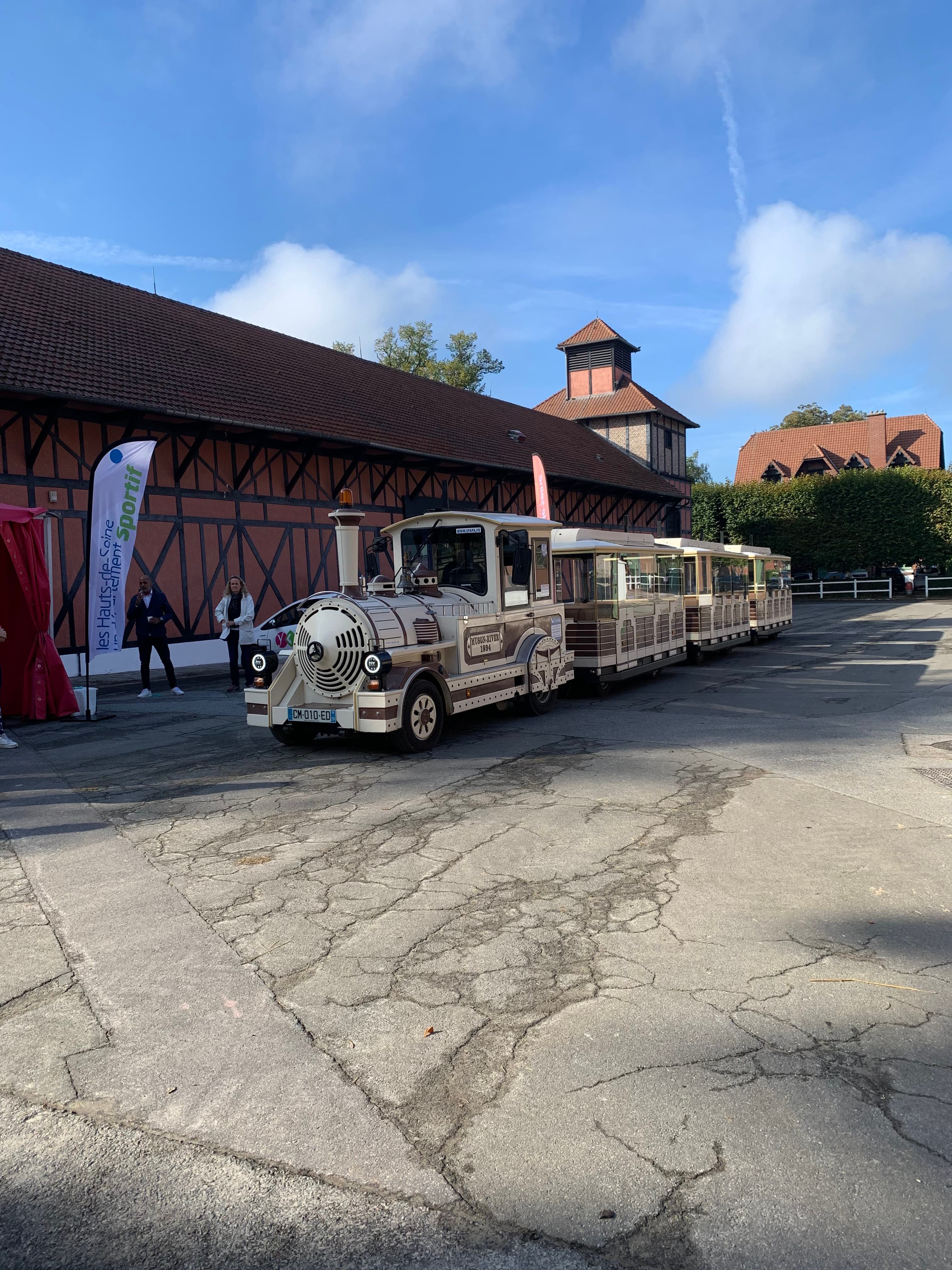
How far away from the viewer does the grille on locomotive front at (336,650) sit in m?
8.22

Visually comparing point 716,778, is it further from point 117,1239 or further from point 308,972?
point 117,1239

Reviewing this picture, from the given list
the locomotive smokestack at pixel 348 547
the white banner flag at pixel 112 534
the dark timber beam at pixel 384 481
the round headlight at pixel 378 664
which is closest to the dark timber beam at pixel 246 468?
the dark timber beam at pixel 384 481

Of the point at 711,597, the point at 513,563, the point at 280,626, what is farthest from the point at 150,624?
the point at 711,597

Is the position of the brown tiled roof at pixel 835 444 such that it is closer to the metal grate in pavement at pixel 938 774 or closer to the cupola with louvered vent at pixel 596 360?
the cupola with louvered vent at pixel 596 360

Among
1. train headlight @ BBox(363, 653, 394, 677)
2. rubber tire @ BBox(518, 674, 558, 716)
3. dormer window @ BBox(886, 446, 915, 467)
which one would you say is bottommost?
rubber tire @ BBox(518, 674, 558, 716)

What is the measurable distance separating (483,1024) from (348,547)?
577 centimetres

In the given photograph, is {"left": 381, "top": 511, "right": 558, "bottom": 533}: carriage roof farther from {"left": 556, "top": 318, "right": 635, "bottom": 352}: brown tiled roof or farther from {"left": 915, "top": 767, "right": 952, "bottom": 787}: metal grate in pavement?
{"left": 556, "top": 318, "right": 635, "bottom": 352}: brown tiled roof

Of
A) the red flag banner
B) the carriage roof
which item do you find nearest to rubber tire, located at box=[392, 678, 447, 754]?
the carriage roof

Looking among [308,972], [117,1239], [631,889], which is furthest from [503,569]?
[117,1239]

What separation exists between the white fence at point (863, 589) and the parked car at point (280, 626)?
96.2 ft

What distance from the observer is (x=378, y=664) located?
793cm

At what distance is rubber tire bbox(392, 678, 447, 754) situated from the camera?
820 cm

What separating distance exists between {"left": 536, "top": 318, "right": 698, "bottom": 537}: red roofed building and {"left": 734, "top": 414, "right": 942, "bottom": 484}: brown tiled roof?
1497 cm

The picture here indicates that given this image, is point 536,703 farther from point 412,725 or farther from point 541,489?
point 541,489
